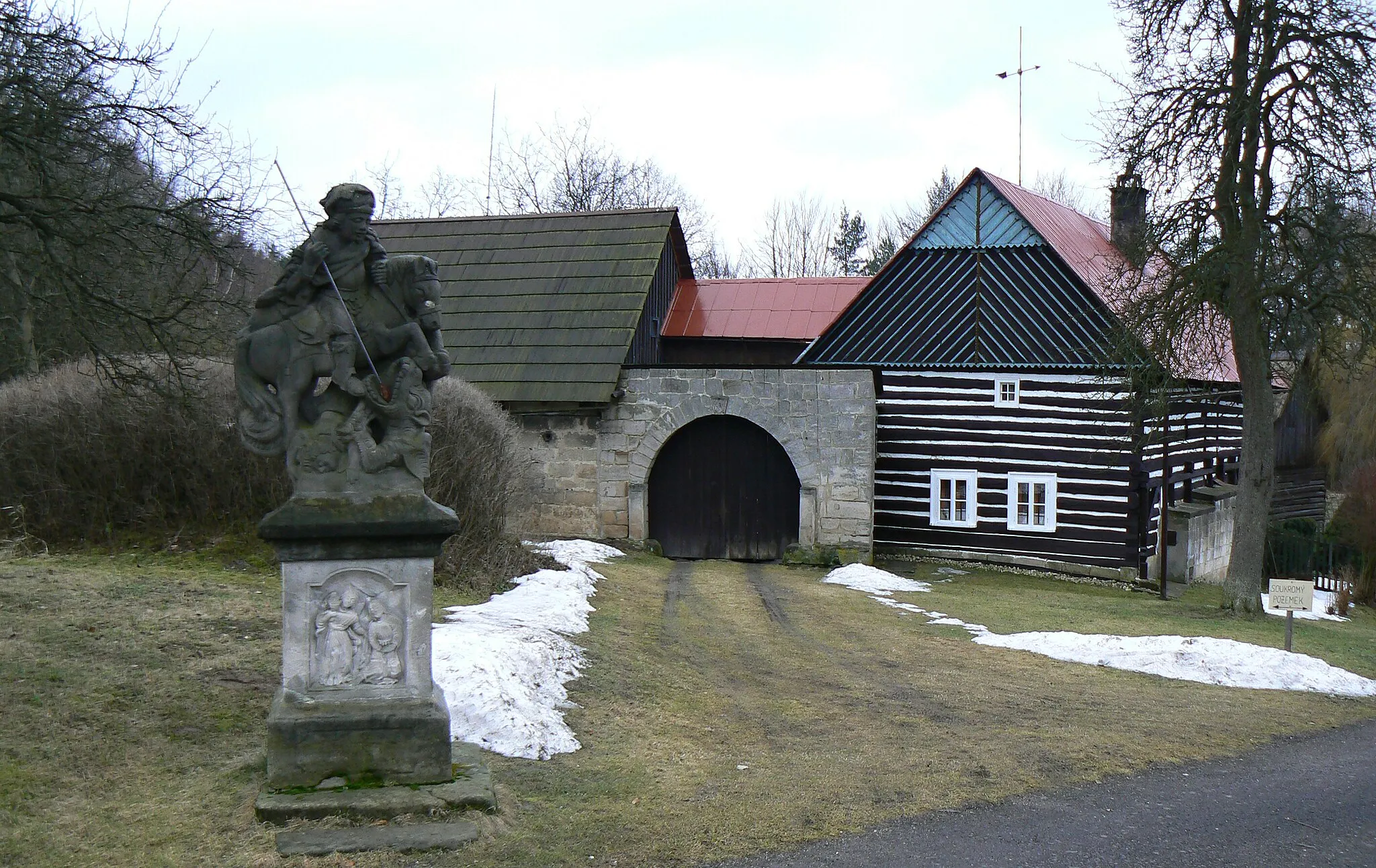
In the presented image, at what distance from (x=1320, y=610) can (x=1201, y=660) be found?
13.0 m

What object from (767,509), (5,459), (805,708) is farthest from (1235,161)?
(5,459)

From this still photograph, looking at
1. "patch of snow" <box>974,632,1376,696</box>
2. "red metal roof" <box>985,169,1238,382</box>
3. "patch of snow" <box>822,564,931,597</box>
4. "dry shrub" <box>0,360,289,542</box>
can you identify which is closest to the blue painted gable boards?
"red metal roof" <box>985,169,1238,382</box>

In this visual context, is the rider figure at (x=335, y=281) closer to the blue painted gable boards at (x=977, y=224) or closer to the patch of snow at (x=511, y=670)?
the patch of snow at (x=511, y=670)

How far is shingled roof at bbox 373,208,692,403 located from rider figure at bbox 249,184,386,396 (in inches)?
485

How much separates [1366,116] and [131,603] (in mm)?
14396

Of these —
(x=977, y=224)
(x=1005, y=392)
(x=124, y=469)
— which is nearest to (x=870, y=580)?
(x=1005, y=392)

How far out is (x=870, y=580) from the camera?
646 inches

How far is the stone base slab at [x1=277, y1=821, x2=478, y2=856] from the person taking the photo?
489 cm

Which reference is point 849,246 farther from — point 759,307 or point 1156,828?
point 1156,828

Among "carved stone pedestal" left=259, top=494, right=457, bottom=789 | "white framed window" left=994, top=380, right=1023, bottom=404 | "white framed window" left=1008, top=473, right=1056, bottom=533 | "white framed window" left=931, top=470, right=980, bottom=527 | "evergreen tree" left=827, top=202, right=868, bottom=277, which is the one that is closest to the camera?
"carved stone pedestal" left=259, top=494, right=457, bottom=789

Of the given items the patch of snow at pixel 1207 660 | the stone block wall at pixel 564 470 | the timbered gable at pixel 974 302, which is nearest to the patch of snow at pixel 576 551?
the stone block wall at pixel 564 470

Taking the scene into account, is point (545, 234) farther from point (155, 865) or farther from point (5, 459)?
point (155, 865)

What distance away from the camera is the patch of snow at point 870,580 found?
1596 centimetres

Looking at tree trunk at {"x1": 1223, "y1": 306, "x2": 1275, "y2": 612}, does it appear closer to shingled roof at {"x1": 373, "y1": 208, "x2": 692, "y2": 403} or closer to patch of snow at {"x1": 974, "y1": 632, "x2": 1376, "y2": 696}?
patch of snow at {"x1": 974, "y1": 632, "x2": 1376, "y2": 696}
